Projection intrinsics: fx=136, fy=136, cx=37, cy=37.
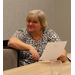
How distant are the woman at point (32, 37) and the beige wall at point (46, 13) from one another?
1.30 metres

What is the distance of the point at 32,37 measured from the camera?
1967mm

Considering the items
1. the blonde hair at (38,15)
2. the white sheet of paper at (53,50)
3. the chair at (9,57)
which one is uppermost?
the blonde hair at (38,15)

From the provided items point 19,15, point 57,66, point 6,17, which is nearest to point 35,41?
point 57,66

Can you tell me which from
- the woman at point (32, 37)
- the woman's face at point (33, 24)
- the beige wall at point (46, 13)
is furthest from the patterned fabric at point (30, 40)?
the beige wall at point (46, 13)

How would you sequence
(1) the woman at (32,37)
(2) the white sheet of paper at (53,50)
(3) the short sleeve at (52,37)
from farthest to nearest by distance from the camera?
(3) the short sleeve at (52,37) < (1) the woman at (32,37) < (2) the white sheet of paper at (53,50)

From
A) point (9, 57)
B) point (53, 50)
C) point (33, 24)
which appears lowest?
point (9, 57)

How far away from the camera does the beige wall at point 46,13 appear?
10.3 ft

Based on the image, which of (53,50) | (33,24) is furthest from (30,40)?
(53,50)

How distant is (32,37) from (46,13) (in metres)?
2.48

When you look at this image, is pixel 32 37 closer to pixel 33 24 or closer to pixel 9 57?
pixel 33 24

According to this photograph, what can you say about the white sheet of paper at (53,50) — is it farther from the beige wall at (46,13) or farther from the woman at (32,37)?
the beige wall at (46,13)

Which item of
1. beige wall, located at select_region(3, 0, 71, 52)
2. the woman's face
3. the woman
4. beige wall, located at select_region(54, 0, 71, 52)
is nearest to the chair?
the woman

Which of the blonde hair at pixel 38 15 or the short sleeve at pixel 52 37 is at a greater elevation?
the blonde hair at pixel 38 15

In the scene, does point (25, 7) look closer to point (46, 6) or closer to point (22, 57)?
point (46, 6)
